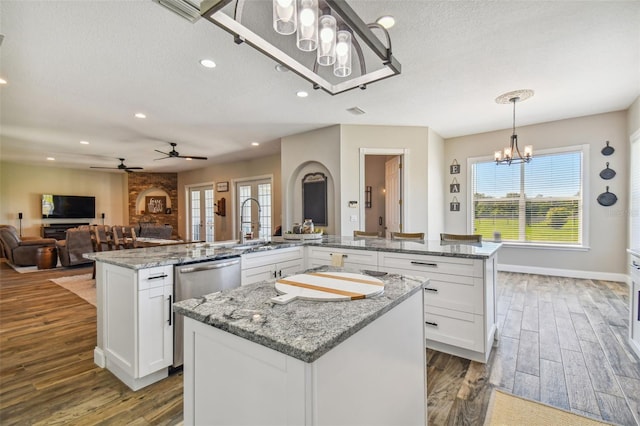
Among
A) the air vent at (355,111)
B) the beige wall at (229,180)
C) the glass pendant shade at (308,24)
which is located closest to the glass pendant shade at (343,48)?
the glass pendant shade at (308,24)

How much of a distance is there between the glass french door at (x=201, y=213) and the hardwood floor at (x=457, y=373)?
5785mm

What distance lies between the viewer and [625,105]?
14.1ft

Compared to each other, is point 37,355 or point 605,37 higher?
point 605,37

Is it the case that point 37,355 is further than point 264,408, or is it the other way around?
point 37,355

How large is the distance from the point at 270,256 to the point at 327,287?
1644 mm

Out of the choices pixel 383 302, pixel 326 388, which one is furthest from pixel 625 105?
pixel 326 388

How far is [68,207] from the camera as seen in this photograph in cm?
898

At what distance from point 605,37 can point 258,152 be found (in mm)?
6114

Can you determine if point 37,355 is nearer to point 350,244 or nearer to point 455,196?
point 350,244

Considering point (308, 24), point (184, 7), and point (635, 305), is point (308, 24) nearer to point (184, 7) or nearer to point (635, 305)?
point (184, 7)

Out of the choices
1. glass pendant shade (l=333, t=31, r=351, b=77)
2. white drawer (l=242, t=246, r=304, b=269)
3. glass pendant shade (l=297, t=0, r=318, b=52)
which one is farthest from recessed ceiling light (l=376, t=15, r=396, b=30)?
white drawer (l=242, t=246, r=304, b=269)

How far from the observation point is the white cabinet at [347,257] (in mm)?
2756

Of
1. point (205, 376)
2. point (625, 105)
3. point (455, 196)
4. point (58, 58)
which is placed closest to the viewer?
point (205, 376)

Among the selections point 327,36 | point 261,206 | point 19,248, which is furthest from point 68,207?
point 327,36
